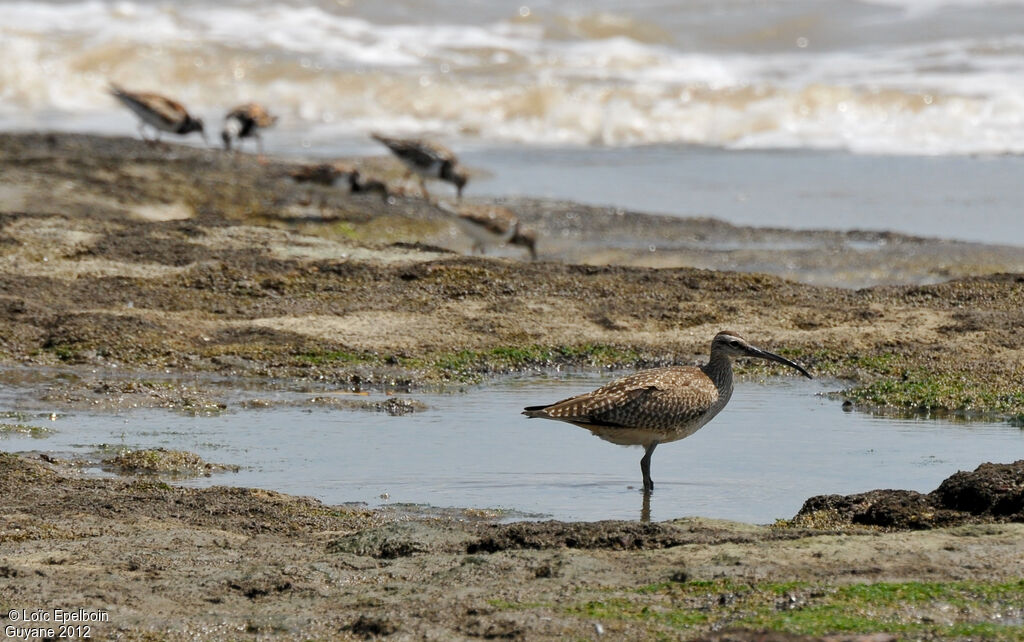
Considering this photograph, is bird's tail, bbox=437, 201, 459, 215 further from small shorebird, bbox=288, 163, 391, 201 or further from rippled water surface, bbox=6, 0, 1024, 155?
rippled water surface, bbox=6, 0, 1024, 155

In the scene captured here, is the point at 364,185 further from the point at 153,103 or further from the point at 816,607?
the point at 816,607

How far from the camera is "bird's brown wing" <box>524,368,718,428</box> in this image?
25.5 feet

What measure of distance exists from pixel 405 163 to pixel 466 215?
4.05 meters

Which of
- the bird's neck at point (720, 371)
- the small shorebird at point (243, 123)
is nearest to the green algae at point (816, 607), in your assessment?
the bird's neck at point (720, 371)

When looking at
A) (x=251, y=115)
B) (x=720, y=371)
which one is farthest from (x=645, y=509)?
(x=251, y=115)

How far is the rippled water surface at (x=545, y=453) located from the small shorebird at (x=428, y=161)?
8.96 metres

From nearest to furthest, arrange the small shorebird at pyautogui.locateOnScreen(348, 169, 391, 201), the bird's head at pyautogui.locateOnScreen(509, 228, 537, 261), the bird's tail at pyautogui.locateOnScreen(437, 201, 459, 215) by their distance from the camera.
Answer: the bird's head at pyautogui.locateOnScreen(509, 228, 537, 261) → the bird's tail at pyautogui.locateOnScreen(437, 201, 459, 215) → the small shorebird at pyautogui.locateOnScreen(348, 169, 391, 201)

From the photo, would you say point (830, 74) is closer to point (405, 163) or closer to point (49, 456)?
point (405, 163)

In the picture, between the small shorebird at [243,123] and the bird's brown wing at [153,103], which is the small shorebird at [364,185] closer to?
the small shorebird at [243,123]

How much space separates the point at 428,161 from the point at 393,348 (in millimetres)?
8381

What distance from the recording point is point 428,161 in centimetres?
1834

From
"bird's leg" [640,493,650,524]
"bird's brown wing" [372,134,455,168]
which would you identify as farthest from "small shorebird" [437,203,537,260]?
"bird's leg" [640,493,650,524]

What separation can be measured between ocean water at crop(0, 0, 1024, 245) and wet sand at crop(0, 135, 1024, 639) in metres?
3.20

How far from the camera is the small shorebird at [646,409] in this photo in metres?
7.77
